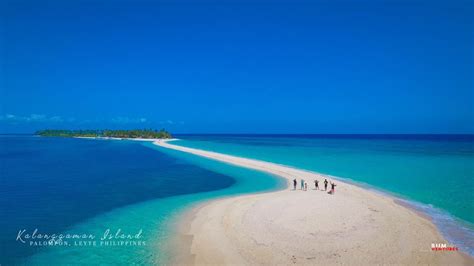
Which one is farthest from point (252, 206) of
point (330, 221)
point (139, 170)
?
point (139, 170)

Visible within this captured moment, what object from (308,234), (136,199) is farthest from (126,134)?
(308,234)

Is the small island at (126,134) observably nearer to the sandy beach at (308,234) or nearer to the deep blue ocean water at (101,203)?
the deep blue ocean water at (101,203)

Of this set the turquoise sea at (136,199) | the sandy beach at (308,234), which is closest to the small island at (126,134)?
the turquoise sea at (136,199)

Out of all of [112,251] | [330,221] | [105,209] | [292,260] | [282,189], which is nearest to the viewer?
[292,260]

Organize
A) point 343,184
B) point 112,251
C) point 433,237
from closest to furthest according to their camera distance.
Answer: point 112,251 < point 433,237 < point 343,184

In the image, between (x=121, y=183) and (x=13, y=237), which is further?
(x=121, y=183)

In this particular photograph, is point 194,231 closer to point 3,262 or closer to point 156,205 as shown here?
point 156,205

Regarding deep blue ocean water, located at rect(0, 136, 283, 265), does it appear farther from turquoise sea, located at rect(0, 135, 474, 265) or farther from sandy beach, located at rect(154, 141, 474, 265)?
sandy beach, located at rect(154, 141, 474, 265)
